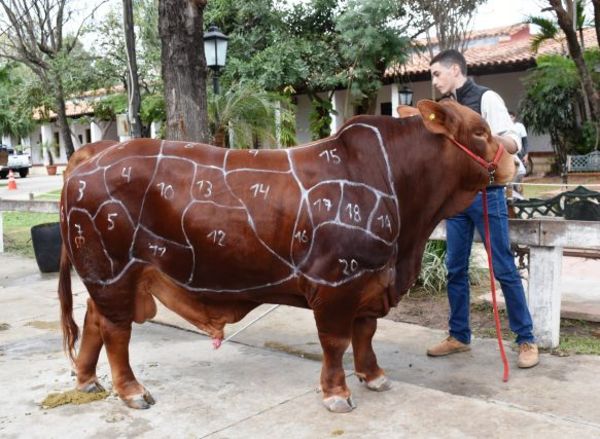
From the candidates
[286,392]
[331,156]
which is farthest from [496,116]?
[286,392]

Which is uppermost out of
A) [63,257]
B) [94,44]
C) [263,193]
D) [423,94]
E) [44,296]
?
[94,44]

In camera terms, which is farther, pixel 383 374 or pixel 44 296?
pixel 44 296

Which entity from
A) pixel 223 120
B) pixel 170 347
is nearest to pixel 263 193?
pixel 170 347

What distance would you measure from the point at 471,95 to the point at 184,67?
251 cm

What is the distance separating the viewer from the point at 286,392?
3.62 meters

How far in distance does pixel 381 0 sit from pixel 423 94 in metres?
6.40

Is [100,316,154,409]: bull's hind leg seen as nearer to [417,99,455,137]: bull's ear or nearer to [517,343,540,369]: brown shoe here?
[417,99,455,137]: bull's ear

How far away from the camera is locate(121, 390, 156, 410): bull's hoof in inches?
135

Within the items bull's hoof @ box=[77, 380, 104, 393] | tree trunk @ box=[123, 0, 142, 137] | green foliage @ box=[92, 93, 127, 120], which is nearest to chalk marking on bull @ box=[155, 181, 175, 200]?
bull's hoof @ box=[77, 380, 104, 393]

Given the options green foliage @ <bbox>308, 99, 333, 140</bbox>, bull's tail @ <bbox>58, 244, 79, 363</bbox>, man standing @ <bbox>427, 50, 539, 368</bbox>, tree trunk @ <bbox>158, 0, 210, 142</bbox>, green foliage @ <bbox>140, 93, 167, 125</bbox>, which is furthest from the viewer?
green foliage @ <bbox>308, 99, 333, 140</bbox>

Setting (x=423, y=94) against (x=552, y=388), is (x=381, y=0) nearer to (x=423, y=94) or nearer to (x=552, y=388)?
(x=423, y=94)

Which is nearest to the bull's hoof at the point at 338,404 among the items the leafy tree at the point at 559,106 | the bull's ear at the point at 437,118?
the bull's ear at the point at 437,118

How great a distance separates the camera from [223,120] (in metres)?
9.34

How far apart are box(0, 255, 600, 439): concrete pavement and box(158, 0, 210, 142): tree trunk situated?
1732 millimetres
